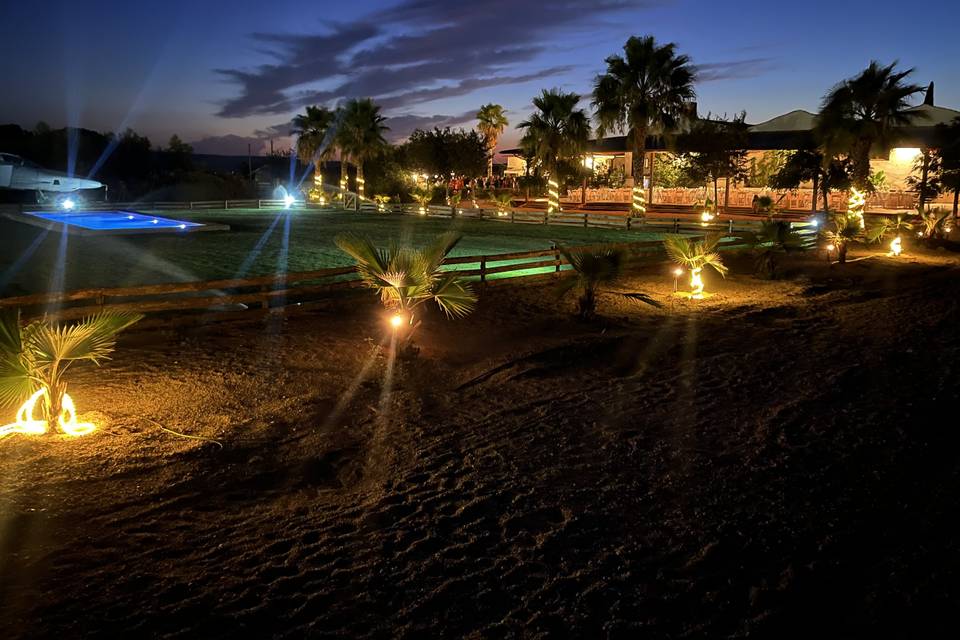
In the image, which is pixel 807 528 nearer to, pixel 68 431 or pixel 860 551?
pixel 860 551

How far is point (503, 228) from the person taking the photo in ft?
110

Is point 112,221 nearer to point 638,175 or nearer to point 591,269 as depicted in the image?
point 638,175

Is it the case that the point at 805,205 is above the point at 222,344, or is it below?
above

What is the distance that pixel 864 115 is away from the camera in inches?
1081

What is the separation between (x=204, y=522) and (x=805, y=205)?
44.5 meters

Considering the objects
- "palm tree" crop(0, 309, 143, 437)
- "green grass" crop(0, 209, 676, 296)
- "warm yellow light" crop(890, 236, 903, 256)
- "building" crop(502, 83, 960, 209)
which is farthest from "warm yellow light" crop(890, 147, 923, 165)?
"palm tree" crop(0, 309, 143, 437)

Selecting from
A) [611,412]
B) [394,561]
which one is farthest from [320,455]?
[611,412]

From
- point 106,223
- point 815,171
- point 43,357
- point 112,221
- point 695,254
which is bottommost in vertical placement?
point 43,357

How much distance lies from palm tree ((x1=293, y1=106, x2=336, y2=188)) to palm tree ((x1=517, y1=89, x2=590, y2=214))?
22.4 metres

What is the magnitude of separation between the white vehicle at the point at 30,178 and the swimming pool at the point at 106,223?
3.32 m

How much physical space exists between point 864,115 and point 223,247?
23.9 metres

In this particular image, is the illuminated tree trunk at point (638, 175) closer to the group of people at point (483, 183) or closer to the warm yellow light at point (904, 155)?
the warm yellow light at point (904, 155)

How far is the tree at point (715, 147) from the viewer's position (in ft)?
139

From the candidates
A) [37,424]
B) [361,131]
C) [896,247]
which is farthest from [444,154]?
[37,424]
